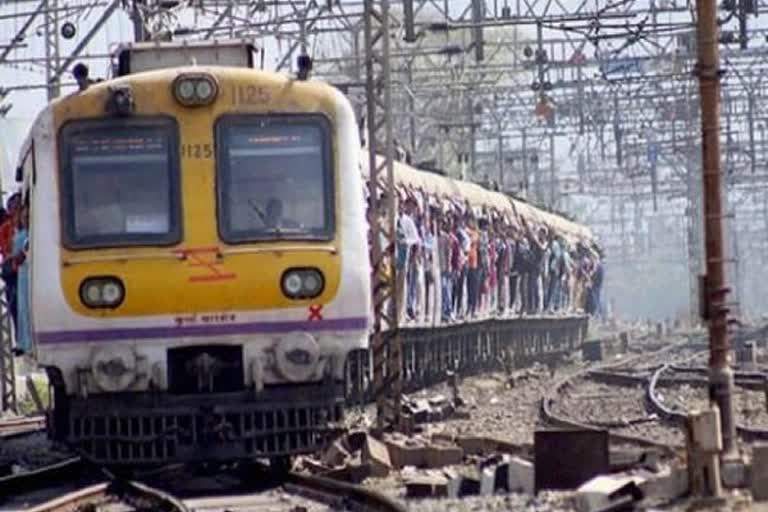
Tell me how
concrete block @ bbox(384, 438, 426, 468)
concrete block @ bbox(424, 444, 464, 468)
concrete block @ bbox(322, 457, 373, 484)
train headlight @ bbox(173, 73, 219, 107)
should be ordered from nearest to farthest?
train headlight @ bbox(173, 73, 219, 107)
concrete block @ bbox(322, 457, 373, 484)
concrete block @ bbox(424, 444, 464, 468)
concrete block @ bbox(384, 438, 426, 468)

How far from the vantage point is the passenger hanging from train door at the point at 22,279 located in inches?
644

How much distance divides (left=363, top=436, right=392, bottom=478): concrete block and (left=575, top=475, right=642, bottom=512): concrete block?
320cm

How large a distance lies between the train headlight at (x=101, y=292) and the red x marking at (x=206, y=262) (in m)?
0.43

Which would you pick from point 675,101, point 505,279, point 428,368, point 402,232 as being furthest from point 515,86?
point 402,232

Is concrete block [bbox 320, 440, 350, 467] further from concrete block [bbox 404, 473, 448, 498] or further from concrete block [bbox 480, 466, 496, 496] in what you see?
concrete block [bbox 480, 466, 496, 496]

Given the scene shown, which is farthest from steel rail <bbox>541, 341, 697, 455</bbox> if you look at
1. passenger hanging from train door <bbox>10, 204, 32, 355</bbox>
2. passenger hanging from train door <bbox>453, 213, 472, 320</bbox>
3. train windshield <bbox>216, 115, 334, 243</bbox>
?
passenger hanging from train door <bbox>10, 204, 32, 355</bbox>

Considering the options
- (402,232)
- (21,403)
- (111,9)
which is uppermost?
(111,9)

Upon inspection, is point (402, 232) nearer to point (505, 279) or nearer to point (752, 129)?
point (505, 279)

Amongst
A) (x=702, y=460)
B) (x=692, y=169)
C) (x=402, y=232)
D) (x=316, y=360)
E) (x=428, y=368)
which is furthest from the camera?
(x=692, y=169)

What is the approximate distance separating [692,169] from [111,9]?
2733 centimetres

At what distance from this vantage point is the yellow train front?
14.1 meters

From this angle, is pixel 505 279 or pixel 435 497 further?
pixel 505 279

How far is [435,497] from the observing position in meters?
13.4

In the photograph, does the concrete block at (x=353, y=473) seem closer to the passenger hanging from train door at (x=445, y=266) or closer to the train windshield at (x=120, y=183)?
the train windshield at (x=120, y=183)
